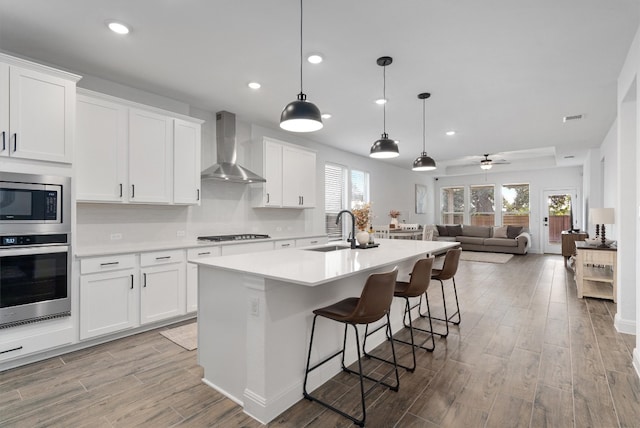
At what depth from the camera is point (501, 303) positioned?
14.6ft

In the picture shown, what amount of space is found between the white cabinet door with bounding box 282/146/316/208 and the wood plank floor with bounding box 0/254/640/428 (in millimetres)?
2852

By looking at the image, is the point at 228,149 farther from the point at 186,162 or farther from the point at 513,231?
the point at 513,231

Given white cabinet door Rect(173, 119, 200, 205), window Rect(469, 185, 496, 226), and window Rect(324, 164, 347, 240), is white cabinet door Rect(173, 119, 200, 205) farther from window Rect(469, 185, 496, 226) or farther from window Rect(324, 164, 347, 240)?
window Rect(469, 185, 496, 226)

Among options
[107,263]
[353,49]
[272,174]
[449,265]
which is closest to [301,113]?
[353,49]

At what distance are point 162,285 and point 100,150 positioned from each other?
1550 millimetres

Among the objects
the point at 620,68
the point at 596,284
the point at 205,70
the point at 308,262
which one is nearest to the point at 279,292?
the point at 308,262

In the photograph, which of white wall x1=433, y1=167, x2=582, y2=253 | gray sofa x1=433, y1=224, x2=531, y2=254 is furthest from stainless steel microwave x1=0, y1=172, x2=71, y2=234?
white wall x1=433, y1=167, x2=582, y2=253

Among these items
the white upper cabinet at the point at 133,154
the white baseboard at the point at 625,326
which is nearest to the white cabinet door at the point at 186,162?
the white upper cabinet at the point at 133,154

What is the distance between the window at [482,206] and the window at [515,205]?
0.35 m

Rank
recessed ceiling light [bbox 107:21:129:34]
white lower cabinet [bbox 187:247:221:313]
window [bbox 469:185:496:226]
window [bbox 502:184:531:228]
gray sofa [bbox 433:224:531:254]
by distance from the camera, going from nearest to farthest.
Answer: recessed ceiling light [bbox 107:21:129:34] < white lower cabinet [bbox 187:247:221:313] < gray sofa [bbox 433:224:531:254] < window [bbox 502:184:531:228] < window [bbox 469:185:496:226]

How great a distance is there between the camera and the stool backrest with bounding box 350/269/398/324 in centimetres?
200

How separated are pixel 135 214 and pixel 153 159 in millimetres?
704

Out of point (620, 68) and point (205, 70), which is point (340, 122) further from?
point (620, 68)

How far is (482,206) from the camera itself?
36.6 feet
